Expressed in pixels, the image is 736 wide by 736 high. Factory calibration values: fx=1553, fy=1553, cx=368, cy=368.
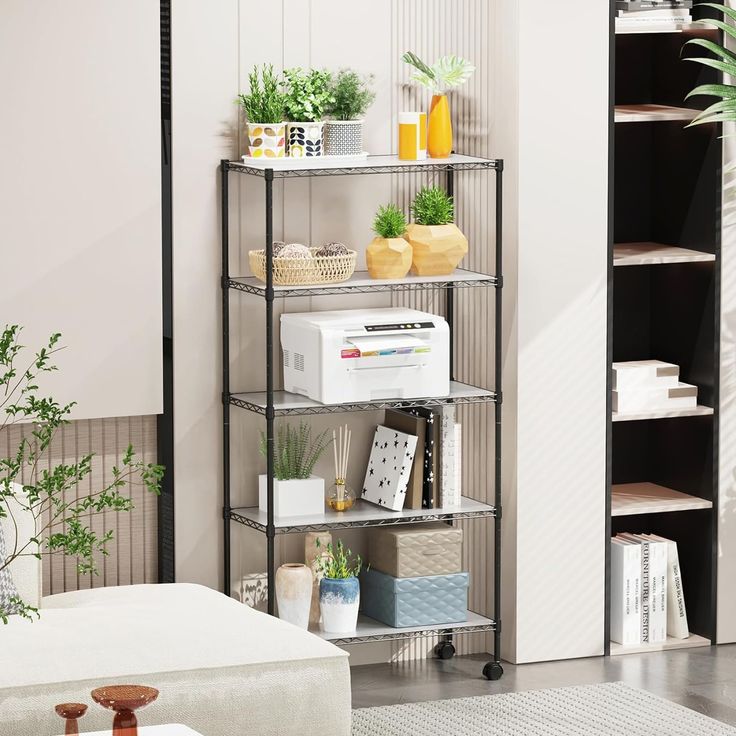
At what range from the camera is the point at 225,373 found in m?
4.64

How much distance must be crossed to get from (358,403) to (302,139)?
792mm

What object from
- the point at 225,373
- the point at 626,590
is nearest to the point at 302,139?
the point at 225,373

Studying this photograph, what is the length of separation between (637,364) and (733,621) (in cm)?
91

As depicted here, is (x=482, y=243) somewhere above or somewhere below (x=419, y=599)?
above

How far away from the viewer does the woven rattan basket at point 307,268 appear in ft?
14.5

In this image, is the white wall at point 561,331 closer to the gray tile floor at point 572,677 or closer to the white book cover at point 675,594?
the gray tile floor at point 572,677

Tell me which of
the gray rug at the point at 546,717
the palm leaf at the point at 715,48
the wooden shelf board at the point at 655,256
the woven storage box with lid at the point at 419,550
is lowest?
the gray rug at the point at 546,717

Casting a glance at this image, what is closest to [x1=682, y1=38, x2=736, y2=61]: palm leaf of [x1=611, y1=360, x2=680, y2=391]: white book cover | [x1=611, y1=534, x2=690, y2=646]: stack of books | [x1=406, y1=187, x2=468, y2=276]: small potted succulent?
[x1=406, y1=187, x2=468, y2=276]: small potted succulent

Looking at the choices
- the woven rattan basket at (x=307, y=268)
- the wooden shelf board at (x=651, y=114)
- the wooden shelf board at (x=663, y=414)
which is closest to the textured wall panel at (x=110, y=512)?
the woven rattan basket at (x=307, y=268)

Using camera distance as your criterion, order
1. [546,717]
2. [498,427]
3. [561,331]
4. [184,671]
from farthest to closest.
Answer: [561,331], [498,427], [546,717], [184,671]

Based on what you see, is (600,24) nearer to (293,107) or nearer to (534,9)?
(534,9)

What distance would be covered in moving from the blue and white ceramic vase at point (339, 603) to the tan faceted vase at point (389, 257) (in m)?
0.91

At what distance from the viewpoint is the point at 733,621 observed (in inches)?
202

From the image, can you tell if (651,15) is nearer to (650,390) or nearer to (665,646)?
(650,390)
